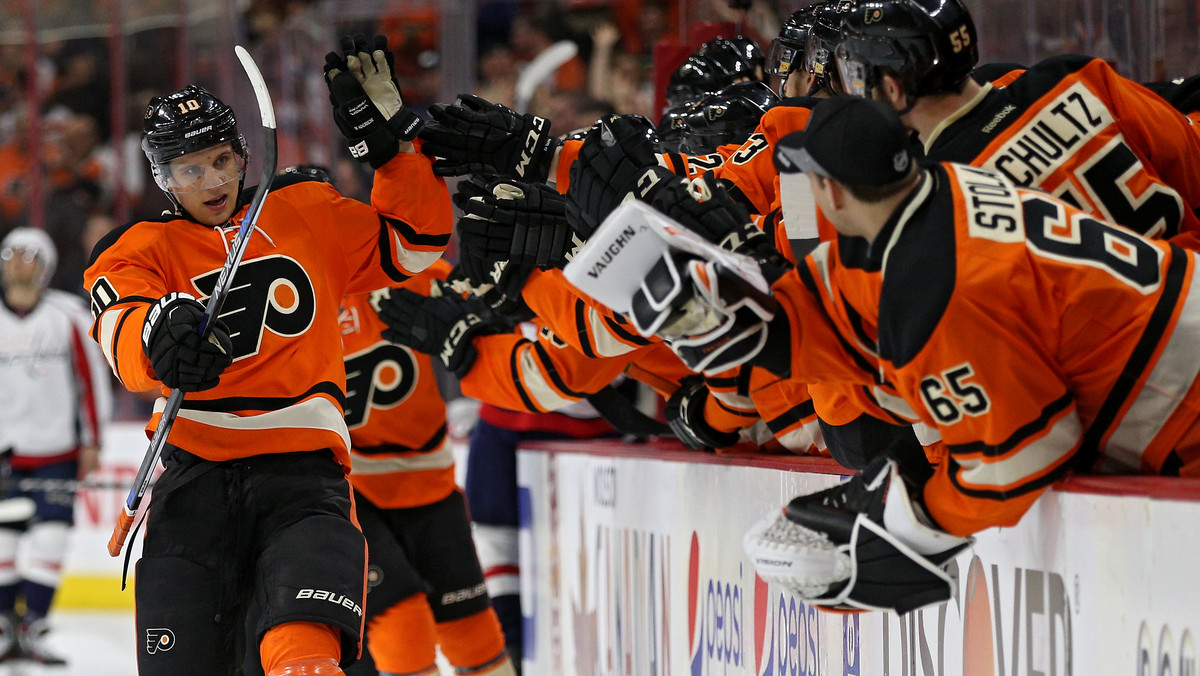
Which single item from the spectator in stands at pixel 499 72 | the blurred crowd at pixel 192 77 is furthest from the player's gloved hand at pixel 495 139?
the spectator in stands at pixel 499 72

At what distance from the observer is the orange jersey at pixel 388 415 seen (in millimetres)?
3924

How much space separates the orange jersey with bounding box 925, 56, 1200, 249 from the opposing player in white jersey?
5.50 m

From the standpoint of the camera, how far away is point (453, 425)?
240 inches

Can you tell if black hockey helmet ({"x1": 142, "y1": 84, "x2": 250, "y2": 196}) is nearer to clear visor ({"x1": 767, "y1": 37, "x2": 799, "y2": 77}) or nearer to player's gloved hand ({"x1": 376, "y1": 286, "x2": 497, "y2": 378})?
player's gloved hand ({"x1": 376, "y1": 286, "x2": 497, "y2": 378})

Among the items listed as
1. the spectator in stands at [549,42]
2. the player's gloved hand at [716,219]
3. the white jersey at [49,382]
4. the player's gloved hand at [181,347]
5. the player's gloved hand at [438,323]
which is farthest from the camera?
the spectator in stands at [549,42]

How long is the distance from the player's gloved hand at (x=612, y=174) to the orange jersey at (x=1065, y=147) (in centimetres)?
45

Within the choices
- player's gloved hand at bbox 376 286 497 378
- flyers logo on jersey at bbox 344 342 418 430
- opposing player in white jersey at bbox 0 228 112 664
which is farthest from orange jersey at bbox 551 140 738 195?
opposing player in white jersey at bbox 0 228 112 664

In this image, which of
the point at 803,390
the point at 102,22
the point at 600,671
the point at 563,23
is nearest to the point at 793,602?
the point at 803,390

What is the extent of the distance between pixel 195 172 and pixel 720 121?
4.13 ft

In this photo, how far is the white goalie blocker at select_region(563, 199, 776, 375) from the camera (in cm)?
174

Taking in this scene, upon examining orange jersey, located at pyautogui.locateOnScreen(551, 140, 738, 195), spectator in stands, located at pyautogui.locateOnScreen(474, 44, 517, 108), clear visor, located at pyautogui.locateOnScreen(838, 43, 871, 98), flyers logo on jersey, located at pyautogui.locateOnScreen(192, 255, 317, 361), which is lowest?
flyers logo on jersey, located at pyautogui.locateOnScreen(192, 255, 317, 361)

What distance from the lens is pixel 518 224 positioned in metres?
2.66

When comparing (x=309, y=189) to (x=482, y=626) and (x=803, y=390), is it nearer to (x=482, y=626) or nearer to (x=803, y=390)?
(x=803, y=390)

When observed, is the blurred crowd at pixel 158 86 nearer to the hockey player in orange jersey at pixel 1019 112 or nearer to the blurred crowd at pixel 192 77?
the blurred crowd at pixel 192 77
